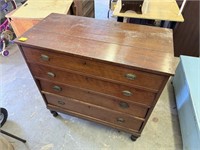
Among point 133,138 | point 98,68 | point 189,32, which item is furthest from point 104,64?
point 189,32

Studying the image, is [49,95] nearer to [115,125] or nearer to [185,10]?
[115,125]

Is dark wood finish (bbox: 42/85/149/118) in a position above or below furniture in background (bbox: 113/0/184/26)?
below

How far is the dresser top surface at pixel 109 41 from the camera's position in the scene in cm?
83

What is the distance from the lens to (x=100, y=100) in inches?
45.2

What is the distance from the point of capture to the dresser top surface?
32.5 inches

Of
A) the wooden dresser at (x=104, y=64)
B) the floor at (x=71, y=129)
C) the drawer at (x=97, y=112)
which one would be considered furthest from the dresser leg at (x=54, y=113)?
the wooden dresser at (x=104, y=64)

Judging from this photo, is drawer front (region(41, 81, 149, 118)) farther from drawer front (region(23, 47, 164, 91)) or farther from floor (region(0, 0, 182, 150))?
floor (region(0, 0, 182, 150))

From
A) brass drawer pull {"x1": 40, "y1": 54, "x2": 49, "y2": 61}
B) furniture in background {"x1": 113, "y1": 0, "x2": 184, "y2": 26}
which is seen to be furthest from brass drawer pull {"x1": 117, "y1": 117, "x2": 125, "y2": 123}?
furniture in background {"x1": 113, "y1": 0, "x2": 184, "y2": 26}

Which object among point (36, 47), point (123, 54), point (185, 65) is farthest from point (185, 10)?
point (36, 47)

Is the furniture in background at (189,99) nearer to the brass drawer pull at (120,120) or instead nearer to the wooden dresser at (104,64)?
the wooden dresser at (104,64)

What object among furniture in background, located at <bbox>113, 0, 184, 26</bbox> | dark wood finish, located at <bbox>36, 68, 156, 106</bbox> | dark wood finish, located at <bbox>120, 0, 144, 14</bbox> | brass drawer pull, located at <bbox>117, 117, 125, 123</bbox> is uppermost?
dark wood finish, located at <bbox>120, 0, 144, 14</bbox>

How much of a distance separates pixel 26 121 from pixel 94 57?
1.15 m

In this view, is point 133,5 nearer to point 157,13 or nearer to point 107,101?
point 157,13

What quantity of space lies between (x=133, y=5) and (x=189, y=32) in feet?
3.47
